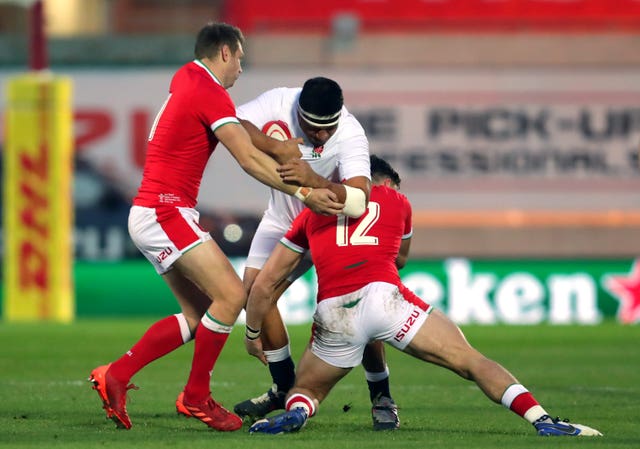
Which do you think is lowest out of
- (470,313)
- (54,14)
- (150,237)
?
(470,313)

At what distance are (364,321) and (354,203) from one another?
2.09ft

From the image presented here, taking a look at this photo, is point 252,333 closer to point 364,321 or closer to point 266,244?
point 266,244

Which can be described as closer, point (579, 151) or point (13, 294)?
point (13, 294)

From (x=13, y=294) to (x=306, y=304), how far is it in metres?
3.99

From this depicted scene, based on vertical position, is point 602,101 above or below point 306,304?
above

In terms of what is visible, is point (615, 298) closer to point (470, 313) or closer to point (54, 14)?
point (470, 313)

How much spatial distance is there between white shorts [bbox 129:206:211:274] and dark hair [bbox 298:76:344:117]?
0.90 metres

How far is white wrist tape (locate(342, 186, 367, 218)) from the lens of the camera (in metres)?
7.62

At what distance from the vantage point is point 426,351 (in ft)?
24.7

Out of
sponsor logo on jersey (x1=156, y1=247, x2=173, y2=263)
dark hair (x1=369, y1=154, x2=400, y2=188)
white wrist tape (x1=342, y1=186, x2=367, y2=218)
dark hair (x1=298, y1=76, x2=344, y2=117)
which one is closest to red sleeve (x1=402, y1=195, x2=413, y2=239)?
dark hair (x1=369, y1=154, x2=400, y2=188)

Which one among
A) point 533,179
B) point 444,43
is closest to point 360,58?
point 444,43

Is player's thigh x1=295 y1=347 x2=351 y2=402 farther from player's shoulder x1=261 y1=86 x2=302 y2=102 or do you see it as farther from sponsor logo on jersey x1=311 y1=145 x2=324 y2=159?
player's shoulder x1=261 y1=86 x2=302 y2=102

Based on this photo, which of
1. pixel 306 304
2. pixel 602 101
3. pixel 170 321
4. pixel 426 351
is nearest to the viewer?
pixel 426 351

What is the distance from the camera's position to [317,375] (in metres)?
7.68
